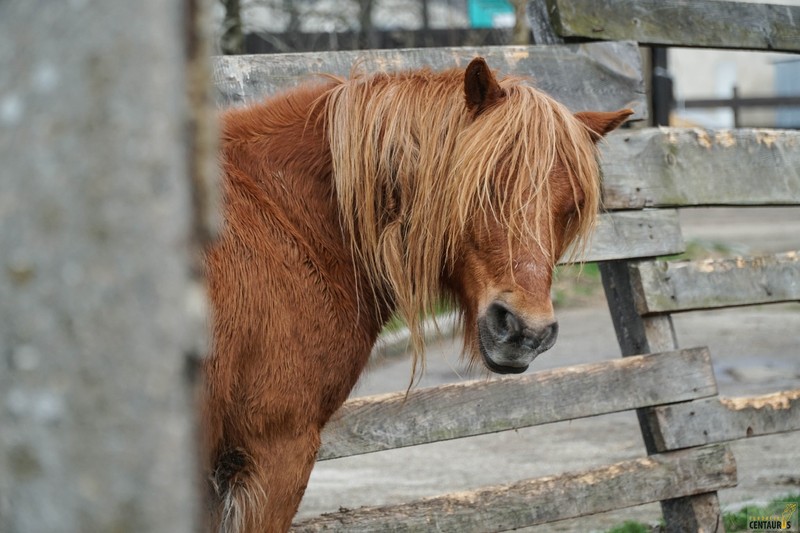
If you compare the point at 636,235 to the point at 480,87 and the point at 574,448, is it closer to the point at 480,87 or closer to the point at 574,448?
the point at 480,87

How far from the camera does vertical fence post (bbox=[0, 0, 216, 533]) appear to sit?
70 centimetres

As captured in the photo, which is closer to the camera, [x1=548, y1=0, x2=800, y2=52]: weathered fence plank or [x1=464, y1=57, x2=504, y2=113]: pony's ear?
[x1=464, y1=57, x2=504, y2=113]: pony's ear

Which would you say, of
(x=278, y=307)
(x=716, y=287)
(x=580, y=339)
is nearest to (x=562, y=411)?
(x=716, y=287)

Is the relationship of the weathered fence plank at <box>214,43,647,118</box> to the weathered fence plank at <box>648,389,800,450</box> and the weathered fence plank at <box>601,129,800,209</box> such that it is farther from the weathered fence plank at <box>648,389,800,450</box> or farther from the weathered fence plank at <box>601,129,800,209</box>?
the weathered fence plank at <box>648,389,800,450</box>

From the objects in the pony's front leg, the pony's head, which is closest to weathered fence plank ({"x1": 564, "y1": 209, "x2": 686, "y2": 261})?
the pony's head

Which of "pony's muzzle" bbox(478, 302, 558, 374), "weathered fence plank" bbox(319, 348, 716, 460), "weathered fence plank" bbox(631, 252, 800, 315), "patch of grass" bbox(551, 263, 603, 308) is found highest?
"pony's muzzle" bbox(478, 302, 558, 374)

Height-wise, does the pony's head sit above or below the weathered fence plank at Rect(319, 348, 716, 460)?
above

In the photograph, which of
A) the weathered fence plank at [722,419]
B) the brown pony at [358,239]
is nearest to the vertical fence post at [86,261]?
the brown pony at [358,239]

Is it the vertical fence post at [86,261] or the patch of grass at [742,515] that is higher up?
the vertical fence post at [86,261]

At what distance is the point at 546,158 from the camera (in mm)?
2400

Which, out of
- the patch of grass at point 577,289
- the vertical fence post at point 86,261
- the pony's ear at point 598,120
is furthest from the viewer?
the patch of grass at point 577,289

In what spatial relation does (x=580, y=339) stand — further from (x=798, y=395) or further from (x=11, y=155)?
(x=11, y=155)

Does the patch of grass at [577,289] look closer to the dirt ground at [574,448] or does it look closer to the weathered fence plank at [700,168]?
the dirt ground at [574,448]

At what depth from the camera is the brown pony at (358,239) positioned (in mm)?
2236
